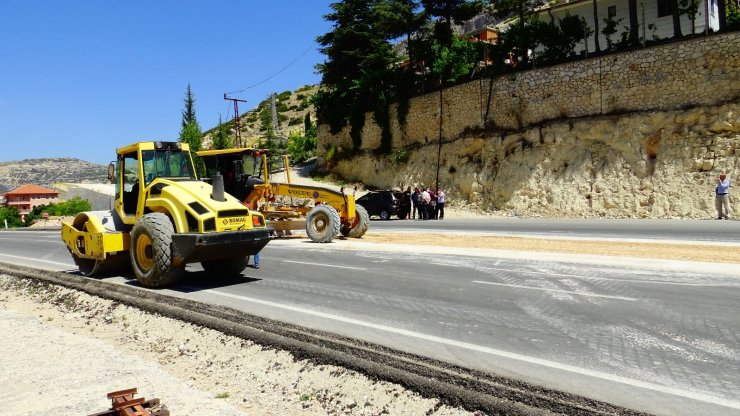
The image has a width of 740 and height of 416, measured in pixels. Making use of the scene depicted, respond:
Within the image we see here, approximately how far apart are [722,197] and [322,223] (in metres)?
17.1

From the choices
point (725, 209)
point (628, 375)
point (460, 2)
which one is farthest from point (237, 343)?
point (460, 2)

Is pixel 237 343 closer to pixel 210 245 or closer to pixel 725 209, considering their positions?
pixel 210 245

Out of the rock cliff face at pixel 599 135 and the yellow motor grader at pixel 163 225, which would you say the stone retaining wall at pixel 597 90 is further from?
the yellow motor grader at pixel 163 225

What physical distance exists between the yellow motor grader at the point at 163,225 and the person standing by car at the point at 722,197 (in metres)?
20.3

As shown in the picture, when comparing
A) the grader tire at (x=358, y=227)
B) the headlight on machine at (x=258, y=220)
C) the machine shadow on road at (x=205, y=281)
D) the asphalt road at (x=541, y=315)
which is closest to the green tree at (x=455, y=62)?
the grader tire at (x=358, y=227)

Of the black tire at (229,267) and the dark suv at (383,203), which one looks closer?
the black tire at (229,267)

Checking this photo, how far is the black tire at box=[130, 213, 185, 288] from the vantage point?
918cm

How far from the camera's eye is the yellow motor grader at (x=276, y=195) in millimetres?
16750

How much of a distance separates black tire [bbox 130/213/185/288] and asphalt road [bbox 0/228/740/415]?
339 mm

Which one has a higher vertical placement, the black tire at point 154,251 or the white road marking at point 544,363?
the black tire at point 154,251

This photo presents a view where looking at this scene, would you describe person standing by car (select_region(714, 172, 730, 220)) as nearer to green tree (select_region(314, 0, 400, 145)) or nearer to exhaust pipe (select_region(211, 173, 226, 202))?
exhaust pipe (select_region(211, 173, 226, 202))

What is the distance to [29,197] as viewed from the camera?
355 ft

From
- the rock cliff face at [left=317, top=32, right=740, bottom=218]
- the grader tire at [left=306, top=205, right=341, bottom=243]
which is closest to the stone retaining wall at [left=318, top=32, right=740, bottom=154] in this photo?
the rock cliff face at [left=317, top=32, right=740, bottom=218]

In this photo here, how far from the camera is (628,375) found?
183 inches
